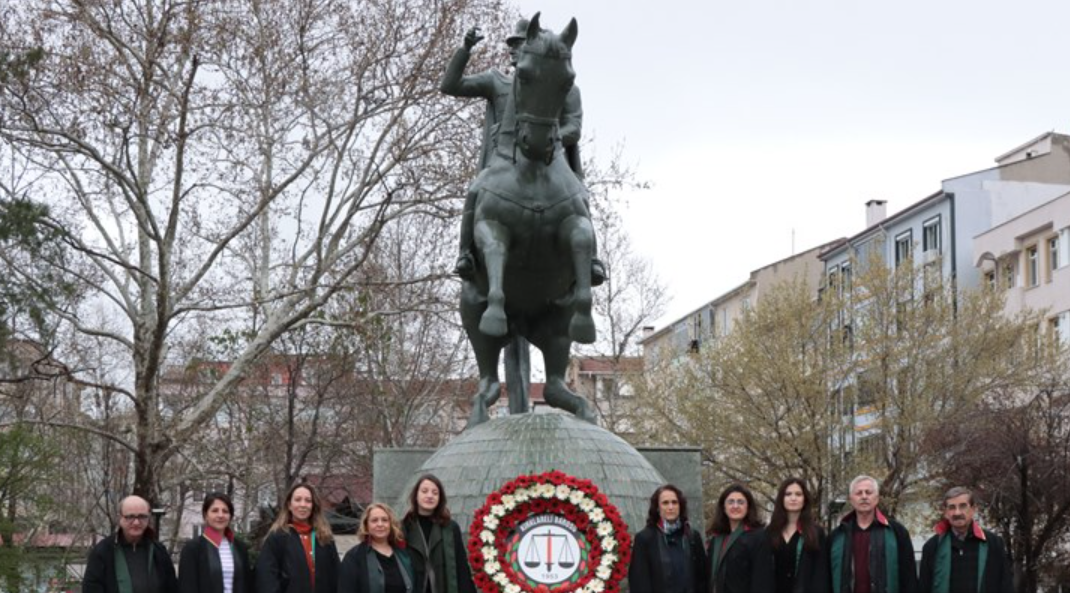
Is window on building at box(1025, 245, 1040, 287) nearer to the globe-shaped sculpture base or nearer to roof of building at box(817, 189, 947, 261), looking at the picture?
roof of building at box(817, 189, 947, 261)

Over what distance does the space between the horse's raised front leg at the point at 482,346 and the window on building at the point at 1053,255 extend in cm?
3045

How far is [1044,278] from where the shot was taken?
41719mm


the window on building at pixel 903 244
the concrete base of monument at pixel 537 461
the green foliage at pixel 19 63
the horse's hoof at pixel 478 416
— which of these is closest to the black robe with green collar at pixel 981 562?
the concrete base of monument at pixel 537 461

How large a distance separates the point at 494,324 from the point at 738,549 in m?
3.41

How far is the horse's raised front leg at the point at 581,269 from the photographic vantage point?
41.0ft

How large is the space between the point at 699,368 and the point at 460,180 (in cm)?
1145

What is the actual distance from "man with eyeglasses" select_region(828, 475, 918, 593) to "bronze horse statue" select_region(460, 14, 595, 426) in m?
3.86

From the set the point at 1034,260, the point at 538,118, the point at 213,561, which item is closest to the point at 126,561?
the point at 213,561

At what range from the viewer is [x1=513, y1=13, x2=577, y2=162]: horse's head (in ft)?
37.9

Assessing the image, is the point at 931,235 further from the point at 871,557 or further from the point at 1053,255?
the point at 871,557

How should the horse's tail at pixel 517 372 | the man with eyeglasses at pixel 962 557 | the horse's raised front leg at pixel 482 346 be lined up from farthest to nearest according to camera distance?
1. the horse's tail at pixel 517 372
2. the horse's raised front leg at pixel 482 346
3. the man with eyeglasses at pixel 962 557

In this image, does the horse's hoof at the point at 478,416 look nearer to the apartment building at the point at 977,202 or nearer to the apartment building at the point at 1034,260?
the apartment building at the point at 1034,260

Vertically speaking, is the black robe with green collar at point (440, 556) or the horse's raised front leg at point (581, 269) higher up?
the horse's raised front leg at point (581, 269)

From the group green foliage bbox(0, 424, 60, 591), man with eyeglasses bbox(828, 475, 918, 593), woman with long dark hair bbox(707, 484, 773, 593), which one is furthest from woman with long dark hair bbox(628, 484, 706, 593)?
green foliage bbox(0, 424, 60, 591)
